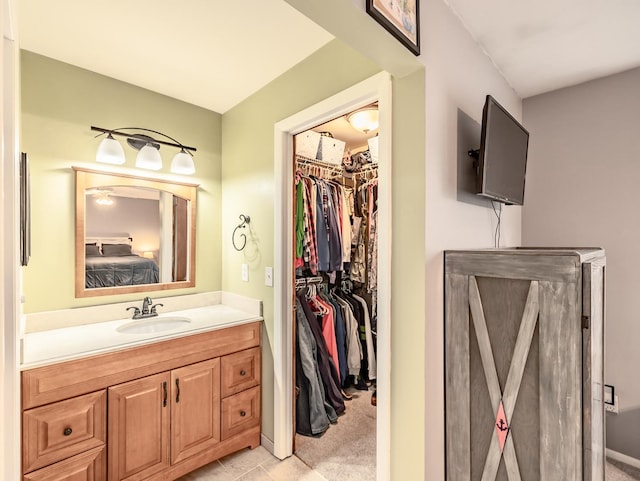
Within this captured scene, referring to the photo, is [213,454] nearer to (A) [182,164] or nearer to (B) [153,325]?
(B) [153,325]

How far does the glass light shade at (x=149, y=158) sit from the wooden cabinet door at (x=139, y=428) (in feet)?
4.40

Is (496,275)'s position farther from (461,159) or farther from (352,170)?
(352,170)

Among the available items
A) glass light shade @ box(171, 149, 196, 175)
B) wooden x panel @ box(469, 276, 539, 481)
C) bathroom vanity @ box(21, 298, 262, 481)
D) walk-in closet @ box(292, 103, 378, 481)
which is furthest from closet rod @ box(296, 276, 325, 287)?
wooden x panel @ box(469, 276, 539, 481)

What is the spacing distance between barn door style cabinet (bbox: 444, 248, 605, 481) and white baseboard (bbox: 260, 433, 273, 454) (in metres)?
1.22

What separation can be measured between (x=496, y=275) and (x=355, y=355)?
1.93 m

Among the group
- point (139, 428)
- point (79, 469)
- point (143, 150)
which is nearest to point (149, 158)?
point (143, 150)

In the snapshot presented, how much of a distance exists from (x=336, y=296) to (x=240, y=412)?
1.31 metres

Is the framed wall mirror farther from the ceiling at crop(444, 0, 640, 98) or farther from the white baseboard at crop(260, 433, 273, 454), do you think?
the ceiling at crop(444, 0, 640, 98)

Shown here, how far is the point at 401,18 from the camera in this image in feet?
3.73

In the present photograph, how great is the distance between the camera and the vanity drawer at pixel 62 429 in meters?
1.38

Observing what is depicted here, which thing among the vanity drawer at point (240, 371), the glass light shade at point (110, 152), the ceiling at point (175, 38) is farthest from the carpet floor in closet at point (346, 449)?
the ceiling at point (175, 38)

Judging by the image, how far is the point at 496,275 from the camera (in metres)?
1.24

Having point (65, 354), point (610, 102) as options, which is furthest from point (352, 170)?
point (65, 354)

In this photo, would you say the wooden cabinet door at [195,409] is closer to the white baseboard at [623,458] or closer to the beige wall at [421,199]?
the beige wall at [421,199]
